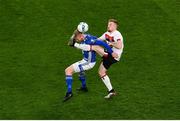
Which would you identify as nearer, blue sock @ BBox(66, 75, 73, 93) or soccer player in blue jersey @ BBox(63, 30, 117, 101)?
soccer player in blue jersey @ BBox(63, 30, 117, 101)

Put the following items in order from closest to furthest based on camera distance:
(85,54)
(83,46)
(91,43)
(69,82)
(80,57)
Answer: (83,46)
(91,43)
(69,82)
(85,54)
(80,57)

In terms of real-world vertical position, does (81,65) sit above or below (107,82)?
above

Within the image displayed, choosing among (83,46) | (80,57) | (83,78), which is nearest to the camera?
(83,46)

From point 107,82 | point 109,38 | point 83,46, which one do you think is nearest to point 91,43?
point 83,46

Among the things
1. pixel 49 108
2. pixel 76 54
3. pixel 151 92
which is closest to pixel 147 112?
pixel 151 92

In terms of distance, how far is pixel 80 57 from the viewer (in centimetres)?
1980

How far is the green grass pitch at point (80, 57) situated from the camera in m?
15.5

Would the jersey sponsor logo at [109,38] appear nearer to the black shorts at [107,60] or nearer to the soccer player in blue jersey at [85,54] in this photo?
the soccer player in blue jersey at [85,54]

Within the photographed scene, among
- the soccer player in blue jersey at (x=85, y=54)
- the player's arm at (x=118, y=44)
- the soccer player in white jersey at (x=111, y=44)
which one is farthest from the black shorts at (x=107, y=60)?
the player's arm at (x=118, y=44)

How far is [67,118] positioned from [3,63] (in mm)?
5083

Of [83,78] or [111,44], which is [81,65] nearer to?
[83,78]

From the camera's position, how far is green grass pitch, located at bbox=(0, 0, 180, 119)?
15531 mm

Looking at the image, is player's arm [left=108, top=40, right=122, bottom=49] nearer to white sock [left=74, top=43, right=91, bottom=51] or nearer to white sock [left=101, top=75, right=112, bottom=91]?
white sock [left=74, top=43, right=91, bottom=51]

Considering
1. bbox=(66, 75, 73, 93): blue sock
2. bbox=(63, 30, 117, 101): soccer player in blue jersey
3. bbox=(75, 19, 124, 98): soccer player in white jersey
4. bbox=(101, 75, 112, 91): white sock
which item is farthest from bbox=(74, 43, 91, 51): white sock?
bbox=(101, 75, 112, 91): white sock
